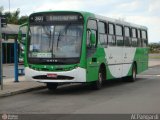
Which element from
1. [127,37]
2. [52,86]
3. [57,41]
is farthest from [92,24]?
[127,37]

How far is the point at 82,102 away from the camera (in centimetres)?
1508

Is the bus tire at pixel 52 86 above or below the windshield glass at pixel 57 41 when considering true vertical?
below

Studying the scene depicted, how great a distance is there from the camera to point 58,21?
1819 cm

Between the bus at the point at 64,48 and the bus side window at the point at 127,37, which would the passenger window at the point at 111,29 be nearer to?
the bus at the point at 64,48

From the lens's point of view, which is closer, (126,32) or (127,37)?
(126,32)

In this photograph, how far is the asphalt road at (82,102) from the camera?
13.1 meters

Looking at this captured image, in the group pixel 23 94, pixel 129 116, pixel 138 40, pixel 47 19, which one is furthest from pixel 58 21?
pixel 138 40

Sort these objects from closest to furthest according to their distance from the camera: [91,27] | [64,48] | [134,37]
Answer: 1. [64,48]
2. [91,27]
3. [134,37]

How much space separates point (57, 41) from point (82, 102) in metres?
3.55

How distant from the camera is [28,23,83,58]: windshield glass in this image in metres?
17.8

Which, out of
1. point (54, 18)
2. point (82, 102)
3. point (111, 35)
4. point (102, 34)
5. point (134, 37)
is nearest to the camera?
point (82, 102)

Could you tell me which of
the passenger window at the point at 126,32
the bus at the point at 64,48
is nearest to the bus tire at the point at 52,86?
the bus at the point at 64,48

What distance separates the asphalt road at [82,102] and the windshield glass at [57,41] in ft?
4.73

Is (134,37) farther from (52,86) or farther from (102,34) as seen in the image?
(52,86)
